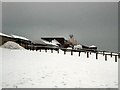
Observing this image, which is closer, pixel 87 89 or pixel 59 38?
pixel 87 89

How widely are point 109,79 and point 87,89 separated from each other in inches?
101

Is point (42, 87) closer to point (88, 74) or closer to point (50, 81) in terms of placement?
point (50, 81)

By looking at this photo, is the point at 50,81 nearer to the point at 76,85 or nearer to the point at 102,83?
the point at 76,85

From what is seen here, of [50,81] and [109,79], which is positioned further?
[109,79]

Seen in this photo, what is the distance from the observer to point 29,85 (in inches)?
382

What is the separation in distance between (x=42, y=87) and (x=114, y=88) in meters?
3.54

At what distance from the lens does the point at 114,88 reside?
9641mm

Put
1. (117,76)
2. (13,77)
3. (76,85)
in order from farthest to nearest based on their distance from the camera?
(117,76) < (13,77) < (76,85)

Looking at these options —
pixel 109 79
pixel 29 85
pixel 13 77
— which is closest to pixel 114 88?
pixel 109 79

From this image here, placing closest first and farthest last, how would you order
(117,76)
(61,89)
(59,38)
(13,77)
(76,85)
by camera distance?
(61,89) → (76,85) → (13,77) → (117,76) → (59,38)

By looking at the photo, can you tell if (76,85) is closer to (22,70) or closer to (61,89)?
(61,89)

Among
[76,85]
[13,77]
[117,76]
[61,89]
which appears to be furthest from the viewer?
[117,76]

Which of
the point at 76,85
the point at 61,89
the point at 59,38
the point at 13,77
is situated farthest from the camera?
the point at 59,38

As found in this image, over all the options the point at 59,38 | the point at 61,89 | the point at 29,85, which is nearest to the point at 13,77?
the point at 29,85
